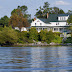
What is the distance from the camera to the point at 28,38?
Result: 9938cm

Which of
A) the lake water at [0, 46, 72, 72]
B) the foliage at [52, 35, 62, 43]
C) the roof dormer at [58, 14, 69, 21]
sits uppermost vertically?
the roof dormer at [58, 14, 69, 21]

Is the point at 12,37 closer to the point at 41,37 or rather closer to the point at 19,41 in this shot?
the point at 19,41

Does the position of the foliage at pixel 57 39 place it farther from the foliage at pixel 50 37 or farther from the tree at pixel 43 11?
the tree at pixel 43 11

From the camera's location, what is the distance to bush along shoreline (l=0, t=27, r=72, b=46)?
308 feet

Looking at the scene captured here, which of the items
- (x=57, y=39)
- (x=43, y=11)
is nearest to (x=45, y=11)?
(x=43, y=11)

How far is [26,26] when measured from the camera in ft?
417

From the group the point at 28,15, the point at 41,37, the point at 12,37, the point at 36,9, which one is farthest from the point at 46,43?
the point at 28,15

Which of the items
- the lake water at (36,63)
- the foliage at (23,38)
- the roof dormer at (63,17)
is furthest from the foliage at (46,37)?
the lake water at (36,63)

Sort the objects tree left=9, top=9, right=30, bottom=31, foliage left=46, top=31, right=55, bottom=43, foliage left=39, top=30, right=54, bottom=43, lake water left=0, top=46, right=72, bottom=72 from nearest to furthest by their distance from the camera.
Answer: lake water left=0, top=46, right=72, bottom=72 → foliage left=46, top=31, right=55, bottom=43 → foliage left=39, top=30, right=54, bottom=43 → tree left=9, top=9, right=30, bottom=31

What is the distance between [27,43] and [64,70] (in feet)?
249

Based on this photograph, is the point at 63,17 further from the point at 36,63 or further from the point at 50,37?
the point at 36,63

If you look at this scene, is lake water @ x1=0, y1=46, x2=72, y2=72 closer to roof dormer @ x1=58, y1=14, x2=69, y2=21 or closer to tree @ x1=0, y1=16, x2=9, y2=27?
roof dormer @ x1=58, y1=14, x2=69, y2=21

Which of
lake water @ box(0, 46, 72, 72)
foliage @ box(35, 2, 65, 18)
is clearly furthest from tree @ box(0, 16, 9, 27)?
lake water @ box(0, 46, 72, 72)

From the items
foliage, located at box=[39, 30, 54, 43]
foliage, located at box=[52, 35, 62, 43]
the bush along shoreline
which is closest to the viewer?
the bush along shoreline
